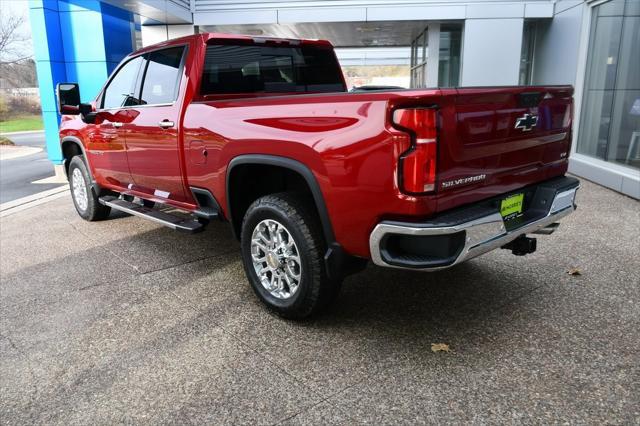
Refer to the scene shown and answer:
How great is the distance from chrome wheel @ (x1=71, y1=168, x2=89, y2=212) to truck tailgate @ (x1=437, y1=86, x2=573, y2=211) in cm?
495

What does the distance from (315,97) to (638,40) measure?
734cm

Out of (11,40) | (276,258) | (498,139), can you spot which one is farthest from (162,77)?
(11,40)

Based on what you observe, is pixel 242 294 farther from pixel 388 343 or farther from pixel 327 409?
pixel 327 409

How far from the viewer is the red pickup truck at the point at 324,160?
8.72ft

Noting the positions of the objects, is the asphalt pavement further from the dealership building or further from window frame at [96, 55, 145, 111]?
window frame at [96, 55, 145, 111]

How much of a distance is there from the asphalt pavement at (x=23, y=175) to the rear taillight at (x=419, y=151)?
7989 mm

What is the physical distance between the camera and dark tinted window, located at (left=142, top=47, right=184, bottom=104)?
14.2 feet

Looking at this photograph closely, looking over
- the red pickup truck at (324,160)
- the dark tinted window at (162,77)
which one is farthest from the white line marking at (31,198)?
the dark tinted window at (162,77)

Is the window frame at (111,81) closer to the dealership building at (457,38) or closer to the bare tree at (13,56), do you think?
the dealership building at (457,38)

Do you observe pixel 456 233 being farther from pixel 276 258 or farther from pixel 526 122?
pixel 276 258

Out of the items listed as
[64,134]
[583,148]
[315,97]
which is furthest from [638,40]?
[64,134]


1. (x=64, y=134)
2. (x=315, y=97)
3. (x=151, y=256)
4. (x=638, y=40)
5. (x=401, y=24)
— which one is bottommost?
(x=151, y=256)

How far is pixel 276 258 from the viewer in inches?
136

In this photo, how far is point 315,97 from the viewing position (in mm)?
2998
